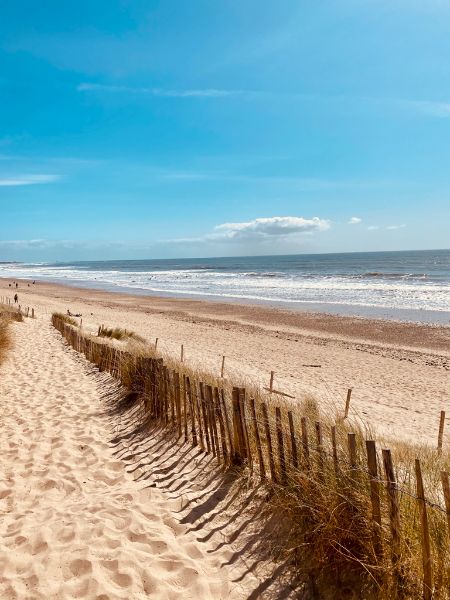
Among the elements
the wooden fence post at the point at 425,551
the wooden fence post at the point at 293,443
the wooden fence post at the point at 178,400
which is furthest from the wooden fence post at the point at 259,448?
the wooden fence post at the point at 425,551

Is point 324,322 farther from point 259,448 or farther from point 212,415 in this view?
point 259,448

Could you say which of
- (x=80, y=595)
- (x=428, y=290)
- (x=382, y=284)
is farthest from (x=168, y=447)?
(x=382, y=284)

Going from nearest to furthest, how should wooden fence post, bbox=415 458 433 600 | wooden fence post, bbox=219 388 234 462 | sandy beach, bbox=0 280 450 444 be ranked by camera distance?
wooden fence post, bbox=415 458 433 600
wooden fence post, bbox=219 388 234 462
sandy beach, bbox=0 280 450 444

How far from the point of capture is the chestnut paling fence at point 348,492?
278cm

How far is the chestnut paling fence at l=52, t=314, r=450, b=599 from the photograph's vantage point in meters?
2.78

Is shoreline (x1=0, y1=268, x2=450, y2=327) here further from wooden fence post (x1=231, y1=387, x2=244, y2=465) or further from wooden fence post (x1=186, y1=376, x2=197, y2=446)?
wooden fence post (x1=231, y1=387, x2=244, y2=465)

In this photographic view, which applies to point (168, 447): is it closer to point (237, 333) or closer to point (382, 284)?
point (237, 333)

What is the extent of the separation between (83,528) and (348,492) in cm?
227

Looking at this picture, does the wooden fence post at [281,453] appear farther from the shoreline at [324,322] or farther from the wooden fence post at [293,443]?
the shoreline at [324,322]

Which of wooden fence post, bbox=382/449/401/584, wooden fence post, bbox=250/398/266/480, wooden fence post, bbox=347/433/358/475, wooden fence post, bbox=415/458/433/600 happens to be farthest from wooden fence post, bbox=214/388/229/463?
wooden fence post, bbox=415/458/433/600

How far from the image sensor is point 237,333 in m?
20.7

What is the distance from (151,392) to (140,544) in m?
3.13

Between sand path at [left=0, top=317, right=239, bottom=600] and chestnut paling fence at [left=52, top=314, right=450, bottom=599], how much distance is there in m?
0.87

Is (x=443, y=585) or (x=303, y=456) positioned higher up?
(x=303, y=456)
